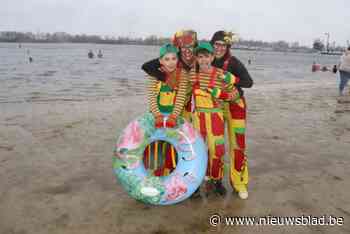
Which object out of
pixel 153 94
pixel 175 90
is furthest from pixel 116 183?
pixel 175 90

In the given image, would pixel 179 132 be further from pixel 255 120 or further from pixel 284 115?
pixel 284 115

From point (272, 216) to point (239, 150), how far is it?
75cm

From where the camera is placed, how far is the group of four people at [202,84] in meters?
3.36

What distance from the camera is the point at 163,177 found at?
348cm

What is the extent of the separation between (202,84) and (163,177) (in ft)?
3.36

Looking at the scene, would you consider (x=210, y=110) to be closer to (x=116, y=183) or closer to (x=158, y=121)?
(x=158, y=121)

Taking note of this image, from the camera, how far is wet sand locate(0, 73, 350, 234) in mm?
3307

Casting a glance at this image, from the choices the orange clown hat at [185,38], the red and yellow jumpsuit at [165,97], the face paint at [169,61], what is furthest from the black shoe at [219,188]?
the orange clown hat at [185,38]

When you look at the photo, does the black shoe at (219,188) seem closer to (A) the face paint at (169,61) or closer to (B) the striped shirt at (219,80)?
(B) the striped shirt at (219,80)

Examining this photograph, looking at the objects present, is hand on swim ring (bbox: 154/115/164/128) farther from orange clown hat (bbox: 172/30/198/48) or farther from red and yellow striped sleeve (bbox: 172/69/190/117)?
orange clown hat (bbox: 172/30/198/48)

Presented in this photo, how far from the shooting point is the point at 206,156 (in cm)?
346

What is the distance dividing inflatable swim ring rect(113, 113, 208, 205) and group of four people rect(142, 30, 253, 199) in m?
0.13

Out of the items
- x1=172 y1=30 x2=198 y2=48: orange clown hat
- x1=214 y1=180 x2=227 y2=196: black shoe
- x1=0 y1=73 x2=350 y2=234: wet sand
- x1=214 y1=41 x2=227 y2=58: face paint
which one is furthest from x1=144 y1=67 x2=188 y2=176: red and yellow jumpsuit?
x1=214 y1=180 x2=227 y2=196: black shoe

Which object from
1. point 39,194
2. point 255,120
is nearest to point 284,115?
point 255,120
